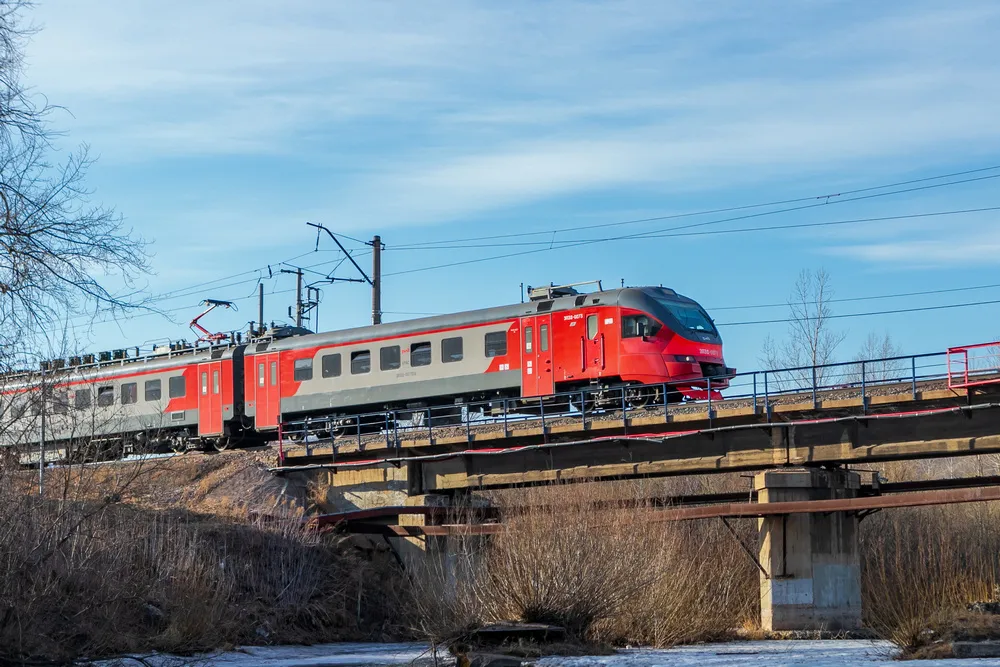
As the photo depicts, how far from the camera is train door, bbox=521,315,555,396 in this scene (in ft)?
109

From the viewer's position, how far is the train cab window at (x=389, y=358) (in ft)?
120

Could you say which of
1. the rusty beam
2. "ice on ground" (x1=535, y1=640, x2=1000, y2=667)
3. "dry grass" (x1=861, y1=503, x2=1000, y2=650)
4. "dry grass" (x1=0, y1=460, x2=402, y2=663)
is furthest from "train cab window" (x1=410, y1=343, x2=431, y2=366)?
"dry grass" (x1=861, y1=503, x2=1000, y2=650)

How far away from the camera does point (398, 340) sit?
36500 millimetres

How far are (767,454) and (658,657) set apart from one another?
8270 mm

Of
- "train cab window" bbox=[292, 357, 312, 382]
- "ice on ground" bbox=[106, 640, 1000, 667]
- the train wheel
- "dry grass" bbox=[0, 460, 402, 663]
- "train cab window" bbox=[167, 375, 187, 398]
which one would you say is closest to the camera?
"dry grass" bbox=[0, 460, 402, 663]

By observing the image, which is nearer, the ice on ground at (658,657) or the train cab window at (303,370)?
the ice on ground at (658,657)

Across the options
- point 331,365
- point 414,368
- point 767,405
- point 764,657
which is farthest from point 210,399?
point 764,657

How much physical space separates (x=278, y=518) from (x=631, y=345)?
10.7 m

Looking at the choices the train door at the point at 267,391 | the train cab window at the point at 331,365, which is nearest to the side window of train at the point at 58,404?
the train cab window at the point at 331,365

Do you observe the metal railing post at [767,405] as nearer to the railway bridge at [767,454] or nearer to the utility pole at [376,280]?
the railway bridge at [767,454]

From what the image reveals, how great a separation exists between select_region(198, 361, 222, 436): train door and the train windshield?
1685 cm

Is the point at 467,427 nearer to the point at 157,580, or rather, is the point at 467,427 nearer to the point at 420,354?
the point at 420,354

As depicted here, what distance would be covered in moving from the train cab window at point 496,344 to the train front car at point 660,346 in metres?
3.73

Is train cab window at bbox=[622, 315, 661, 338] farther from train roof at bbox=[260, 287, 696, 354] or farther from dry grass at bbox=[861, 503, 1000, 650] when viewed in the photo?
dry grass at bbox=[861, 503, 1000, 650]
